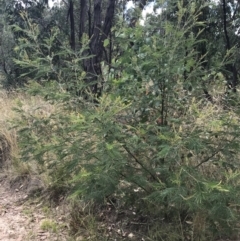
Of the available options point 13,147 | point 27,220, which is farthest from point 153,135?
point 13,147

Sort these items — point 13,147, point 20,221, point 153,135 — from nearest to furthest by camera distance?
point 153,135 → point 20,221 → point 13,147

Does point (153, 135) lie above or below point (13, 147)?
above

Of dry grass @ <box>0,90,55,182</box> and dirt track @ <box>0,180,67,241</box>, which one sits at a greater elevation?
dry grass @ <box>0,90,55,182</box>

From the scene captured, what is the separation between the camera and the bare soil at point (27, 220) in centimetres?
338

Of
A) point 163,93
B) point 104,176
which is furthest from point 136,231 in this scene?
point 163,93

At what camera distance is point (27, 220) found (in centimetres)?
373

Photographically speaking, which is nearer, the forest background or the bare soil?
the forest background

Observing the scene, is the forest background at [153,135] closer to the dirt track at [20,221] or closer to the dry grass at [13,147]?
the dirt track at [20,221]

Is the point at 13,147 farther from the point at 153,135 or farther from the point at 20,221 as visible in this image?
the point at 153,135

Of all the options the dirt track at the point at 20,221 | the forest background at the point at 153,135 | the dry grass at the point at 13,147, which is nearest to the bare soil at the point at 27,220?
the dirt track at the point at 20,221

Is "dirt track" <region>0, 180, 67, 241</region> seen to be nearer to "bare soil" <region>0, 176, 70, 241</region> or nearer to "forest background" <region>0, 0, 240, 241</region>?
"bare soil" <region>0, 176, 70, 241</region>

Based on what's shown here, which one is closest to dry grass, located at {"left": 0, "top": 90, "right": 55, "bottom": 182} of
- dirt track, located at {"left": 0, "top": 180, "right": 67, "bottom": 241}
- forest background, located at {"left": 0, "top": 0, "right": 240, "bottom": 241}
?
dirt track, located at {"left": 0, "top": 180, "right": 67, "bottom": 241}

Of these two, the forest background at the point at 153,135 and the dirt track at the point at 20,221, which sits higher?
the forest background at the point at 153,135

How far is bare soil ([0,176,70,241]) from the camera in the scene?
3375mm
